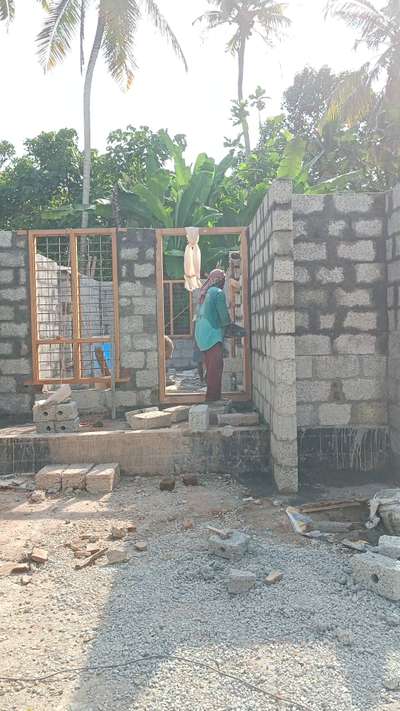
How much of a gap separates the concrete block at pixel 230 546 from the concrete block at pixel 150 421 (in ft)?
7.98

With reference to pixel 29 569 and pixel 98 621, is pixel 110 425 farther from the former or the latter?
pixel 98 621

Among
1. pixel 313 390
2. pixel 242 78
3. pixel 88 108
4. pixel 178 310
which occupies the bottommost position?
pixel 313 390

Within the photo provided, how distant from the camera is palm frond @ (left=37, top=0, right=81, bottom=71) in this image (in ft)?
50.8

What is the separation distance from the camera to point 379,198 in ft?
18.3

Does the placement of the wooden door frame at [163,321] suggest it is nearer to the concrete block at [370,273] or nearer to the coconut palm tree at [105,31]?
the concrete block at [370,273]

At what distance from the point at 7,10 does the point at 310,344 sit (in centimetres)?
1152

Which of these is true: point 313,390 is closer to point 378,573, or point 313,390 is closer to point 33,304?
point 378,573

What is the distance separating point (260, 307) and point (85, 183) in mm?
12041

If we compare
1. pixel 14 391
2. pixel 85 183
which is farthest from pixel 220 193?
pixel 14 391

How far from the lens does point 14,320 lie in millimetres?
7695

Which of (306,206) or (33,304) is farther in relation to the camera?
(33,304)

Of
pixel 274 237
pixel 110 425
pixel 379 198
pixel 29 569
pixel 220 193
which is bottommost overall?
pixel 29 569

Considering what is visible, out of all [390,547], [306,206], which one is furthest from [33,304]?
[390,547]

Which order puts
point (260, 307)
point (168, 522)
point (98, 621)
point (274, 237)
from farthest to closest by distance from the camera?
point (260, 307)
point (274, 237)
point (168, 522)
point (98, 621)
